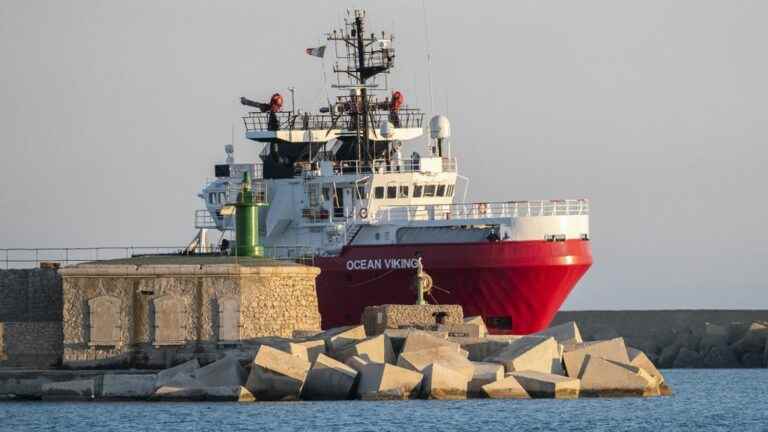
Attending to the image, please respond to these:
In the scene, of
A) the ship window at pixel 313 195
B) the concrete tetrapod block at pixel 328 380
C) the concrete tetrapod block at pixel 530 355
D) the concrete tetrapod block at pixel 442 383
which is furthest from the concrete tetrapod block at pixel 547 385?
the ship window at pixel 313 195

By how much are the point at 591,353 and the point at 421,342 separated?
3.80 m

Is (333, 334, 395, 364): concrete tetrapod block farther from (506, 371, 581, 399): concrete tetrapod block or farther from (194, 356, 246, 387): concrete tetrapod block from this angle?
(506, 371, 581, 399): concrete tetrapod block

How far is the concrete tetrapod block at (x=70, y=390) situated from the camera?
4766 centimetres

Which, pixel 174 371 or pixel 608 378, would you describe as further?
pixel 608 378

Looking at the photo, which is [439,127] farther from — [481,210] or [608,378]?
[608,378]

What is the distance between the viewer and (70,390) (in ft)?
157

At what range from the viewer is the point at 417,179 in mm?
61938

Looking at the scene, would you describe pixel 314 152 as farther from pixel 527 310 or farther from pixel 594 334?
pixel 594 334

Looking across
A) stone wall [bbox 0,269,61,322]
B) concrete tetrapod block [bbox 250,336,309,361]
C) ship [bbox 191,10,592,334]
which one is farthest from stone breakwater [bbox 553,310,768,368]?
stone wall [bbox 0,269,61,322]

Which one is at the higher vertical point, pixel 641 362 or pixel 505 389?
pixel 641 362

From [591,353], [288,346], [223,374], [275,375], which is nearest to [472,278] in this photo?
[591,353]

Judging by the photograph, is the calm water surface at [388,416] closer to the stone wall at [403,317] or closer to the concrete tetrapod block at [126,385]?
the concrete tetrapod block at [126,385]

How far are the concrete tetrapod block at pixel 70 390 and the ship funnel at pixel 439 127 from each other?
1754 centimetres

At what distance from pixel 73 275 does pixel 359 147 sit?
14.8 m
